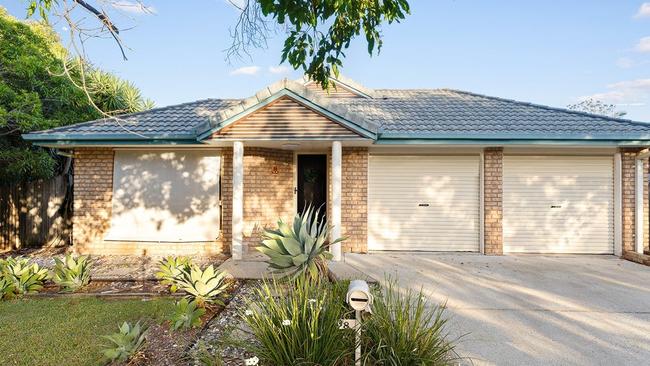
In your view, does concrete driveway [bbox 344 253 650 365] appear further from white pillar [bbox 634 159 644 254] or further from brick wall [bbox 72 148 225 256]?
brick wall [bbox 72 148 225 256]

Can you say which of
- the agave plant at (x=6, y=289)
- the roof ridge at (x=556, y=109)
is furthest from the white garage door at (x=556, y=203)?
the agave plant at (x=6, y=289)

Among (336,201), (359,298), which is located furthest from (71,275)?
(359,298)

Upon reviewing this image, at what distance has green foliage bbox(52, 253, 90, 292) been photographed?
20.0 ft

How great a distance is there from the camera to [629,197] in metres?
9.08

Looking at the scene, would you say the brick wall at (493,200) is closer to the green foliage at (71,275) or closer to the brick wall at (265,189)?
the brick wall at (265,189)

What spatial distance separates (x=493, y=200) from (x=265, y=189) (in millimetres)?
5796

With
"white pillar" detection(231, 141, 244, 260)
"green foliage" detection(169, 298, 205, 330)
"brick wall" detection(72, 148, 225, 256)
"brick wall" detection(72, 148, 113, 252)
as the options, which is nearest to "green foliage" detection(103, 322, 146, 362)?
"green foliage" detection(169, 298, 205, 330)

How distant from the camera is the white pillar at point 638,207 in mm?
8898

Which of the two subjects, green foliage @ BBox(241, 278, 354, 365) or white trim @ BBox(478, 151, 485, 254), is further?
white trim @ BBox(478, 151, 485, 254)

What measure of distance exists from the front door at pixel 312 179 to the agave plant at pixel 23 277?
6.16m

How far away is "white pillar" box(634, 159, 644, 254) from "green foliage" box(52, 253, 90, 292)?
471 inches

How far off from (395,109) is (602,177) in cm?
555

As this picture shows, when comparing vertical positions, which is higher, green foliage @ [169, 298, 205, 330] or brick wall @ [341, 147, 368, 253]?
brick wall @ [341, 147, 368, 253]

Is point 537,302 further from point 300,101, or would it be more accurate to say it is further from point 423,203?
point 300,101
